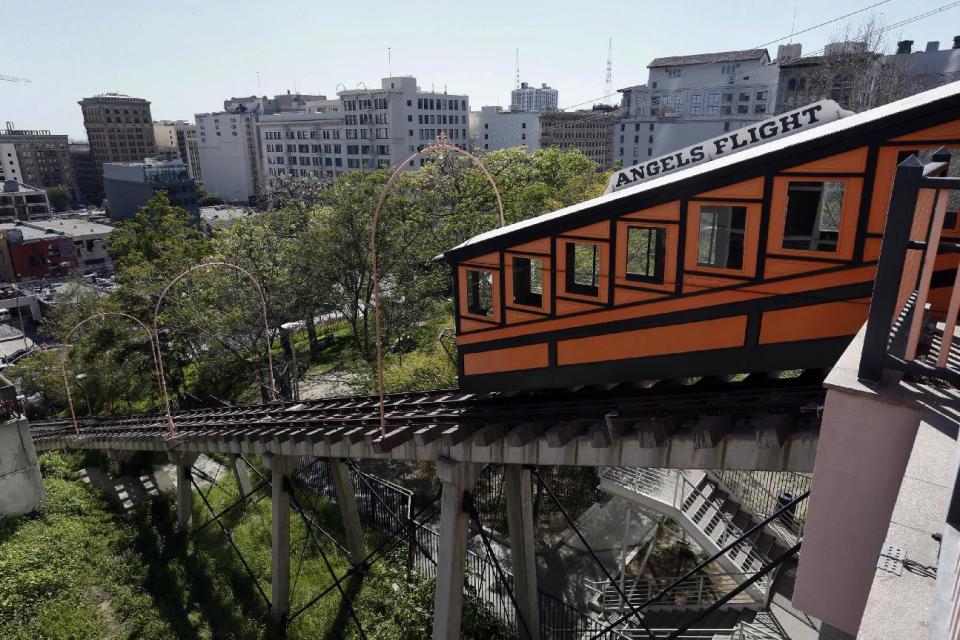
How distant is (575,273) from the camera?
29.4 ft

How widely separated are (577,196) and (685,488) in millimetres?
25294

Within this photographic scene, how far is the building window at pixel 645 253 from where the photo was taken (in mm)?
8008

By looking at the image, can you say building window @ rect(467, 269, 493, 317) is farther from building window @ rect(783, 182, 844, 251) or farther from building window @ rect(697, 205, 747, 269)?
building window @ rect(783, 182, 844, 251)

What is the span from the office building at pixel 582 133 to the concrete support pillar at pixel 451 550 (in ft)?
339

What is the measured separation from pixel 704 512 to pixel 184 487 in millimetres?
15172

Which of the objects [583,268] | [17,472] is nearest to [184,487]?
[17,472]

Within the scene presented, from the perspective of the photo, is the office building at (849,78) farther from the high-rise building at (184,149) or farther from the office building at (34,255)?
the high-rise building at (184,149)

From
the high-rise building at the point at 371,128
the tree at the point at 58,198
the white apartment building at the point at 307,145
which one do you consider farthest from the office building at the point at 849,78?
the tree at the point at 58,198

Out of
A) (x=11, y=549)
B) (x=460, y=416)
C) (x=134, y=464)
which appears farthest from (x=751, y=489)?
(x=134, y=464)

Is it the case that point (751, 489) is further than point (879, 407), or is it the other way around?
point (751, 489)

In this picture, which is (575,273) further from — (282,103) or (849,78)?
(282,103)

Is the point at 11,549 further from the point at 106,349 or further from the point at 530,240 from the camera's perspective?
the point at 530,240

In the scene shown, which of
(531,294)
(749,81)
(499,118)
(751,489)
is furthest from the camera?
(499,118)

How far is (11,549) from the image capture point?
15.9 m
